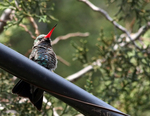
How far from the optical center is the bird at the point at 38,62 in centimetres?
350

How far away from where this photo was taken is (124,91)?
5805 millimetres

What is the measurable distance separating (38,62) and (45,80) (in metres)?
1.36

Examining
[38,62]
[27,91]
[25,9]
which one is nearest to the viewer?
[27,91]

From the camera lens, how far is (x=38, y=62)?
149 inches

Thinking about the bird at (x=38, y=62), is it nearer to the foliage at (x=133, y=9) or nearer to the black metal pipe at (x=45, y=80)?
the black metal pipe at (x=45, y=80)

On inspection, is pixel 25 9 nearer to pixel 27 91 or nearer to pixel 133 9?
pixel 27 91

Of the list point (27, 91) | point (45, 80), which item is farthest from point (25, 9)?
point (45, 80)

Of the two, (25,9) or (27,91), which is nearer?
(27,91)

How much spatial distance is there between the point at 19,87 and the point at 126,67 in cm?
268

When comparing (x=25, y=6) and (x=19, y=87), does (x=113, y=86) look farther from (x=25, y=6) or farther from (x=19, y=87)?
(x=19, y=87)

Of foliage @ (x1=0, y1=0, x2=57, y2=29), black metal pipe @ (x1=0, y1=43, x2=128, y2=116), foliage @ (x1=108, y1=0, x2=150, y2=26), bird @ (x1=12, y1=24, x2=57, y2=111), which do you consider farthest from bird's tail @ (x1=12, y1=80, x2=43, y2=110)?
foliage @ (x1=108, y1=0, x2=150, y2=26)

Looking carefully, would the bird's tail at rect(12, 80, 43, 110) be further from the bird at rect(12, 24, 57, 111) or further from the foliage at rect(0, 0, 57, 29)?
the foliage at rect(0, 0, 57, 29)

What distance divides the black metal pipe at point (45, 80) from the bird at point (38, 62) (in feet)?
3.48

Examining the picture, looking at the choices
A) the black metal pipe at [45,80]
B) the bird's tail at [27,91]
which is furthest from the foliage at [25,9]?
the black metal pipe at [45,80]
